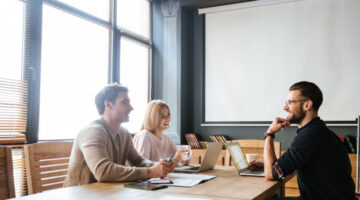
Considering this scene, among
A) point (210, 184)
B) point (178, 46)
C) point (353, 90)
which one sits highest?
point (178, 46)

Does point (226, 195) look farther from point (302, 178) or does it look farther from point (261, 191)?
point (302, 178)

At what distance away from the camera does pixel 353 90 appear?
162 inches

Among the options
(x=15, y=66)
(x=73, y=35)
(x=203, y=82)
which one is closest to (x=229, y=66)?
(x=203, y=82)

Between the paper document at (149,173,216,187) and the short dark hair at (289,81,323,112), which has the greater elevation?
the short dark hair at (289,81,323,112)

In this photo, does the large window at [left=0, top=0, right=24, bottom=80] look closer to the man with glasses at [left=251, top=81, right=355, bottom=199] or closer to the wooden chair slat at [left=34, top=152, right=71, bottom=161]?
the wooden chair slat at [left=34, top=152, right=71, bottom=161]

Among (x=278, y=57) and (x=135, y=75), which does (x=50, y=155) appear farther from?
(x=278, y=57)

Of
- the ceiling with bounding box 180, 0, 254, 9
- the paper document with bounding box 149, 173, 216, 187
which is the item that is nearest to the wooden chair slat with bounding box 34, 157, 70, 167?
the paper document with bounding box 149, 173, 216, 187

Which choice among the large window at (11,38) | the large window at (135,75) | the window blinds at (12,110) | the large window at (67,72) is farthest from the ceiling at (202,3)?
the window blinds at (12,110)

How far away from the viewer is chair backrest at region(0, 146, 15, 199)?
1560mm

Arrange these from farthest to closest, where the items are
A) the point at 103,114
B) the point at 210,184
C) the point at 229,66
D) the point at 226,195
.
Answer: the point at 229,66 → the point at 103,114 → the point at 210,184 → the point at 226,195

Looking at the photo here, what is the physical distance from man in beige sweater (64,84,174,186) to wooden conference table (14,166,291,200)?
0.30 feet

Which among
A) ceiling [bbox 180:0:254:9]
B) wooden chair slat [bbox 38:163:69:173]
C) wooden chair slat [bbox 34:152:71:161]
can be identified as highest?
ceiling [bbox 180:0:254:9]

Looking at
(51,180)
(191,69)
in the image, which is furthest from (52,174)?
(191,69)

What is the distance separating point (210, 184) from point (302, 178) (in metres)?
0.52
